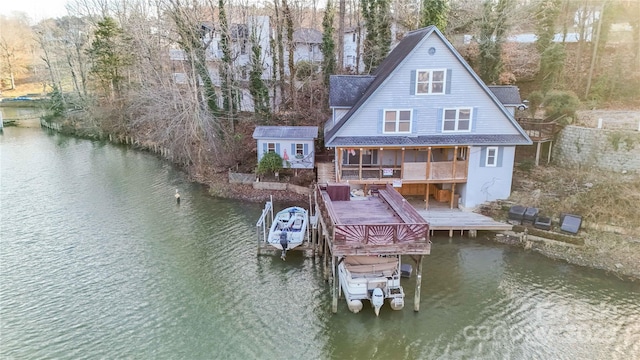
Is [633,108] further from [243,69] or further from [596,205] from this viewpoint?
[243,69]

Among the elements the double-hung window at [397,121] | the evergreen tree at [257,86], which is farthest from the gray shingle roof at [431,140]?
the evergreen tree at [257,86]

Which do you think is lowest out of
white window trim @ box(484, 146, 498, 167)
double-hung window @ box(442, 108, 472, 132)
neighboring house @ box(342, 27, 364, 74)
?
white window trim @ box(484, 146, 498, 167)

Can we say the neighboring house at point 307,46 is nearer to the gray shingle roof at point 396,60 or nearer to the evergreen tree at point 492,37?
the evergreen tree at point 492,37

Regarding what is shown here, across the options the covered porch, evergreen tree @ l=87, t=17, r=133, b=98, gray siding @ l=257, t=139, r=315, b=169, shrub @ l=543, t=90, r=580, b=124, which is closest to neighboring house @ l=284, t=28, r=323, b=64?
gray siding @ l=257, t=139, r=315, b=169

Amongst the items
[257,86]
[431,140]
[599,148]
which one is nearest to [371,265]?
[431,140]

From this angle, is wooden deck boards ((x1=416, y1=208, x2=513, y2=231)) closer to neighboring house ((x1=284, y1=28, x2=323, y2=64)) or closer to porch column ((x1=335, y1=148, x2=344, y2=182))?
porch column ((x1=335, y1=148, x2=344, y2=182))

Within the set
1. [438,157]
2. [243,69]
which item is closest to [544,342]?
[438,157]

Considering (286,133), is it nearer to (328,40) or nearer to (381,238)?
(328,40)
